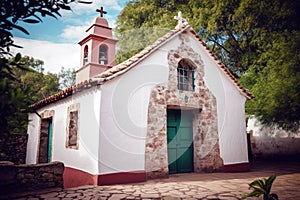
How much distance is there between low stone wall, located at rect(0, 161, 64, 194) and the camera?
4684mm

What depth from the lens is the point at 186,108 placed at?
7.76m

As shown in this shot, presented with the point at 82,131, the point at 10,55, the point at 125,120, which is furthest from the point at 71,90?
the point at 10,55

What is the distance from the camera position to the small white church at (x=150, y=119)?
233 inches

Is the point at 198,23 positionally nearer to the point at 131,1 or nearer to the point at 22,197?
the point at 131,1

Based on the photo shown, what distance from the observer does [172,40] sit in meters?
7.55

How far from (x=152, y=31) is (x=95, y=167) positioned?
1179 cm

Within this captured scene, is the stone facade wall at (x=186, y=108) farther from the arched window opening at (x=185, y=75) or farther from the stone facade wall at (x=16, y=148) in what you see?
the stone facade wall at (x=16, y=148)

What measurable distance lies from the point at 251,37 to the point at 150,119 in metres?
10.6

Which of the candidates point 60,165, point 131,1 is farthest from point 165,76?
point 131,1

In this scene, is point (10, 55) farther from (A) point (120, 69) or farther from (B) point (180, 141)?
(B) point (180, 141)

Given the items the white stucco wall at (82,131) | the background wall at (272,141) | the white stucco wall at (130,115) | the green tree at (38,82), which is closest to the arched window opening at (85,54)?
the white stucco wall at (82,131)

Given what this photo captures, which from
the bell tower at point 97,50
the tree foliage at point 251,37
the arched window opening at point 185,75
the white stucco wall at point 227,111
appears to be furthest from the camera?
the tree foliage at point 251,37

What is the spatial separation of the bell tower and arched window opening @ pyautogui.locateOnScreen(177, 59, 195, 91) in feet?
13.7

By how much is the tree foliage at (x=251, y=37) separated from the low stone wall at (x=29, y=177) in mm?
10155
